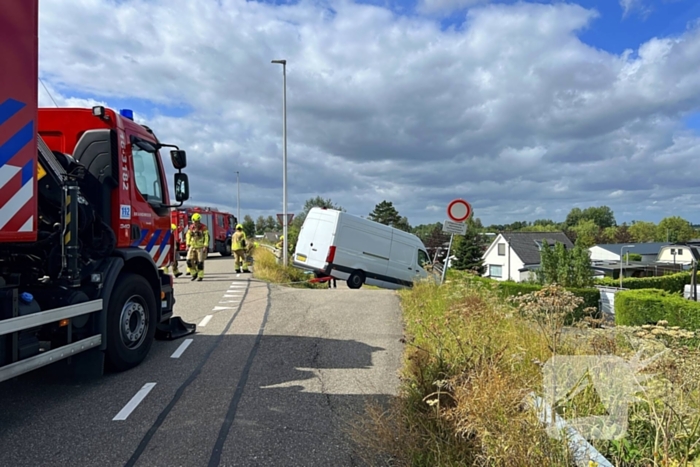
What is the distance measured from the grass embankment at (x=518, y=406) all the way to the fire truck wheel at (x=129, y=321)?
9.52ft

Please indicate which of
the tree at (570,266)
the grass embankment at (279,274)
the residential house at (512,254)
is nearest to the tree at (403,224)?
the residential house at (512,254)

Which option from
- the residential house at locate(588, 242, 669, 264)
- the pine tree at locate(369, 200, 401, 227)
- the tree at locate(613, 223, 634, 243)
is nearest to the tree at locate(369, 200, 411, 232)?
the pine tree at locate(369, 200, 401, 227)

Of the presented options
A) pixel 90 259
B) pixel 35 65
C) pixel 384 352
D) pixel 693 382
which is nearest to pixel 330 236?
pixel 384 352

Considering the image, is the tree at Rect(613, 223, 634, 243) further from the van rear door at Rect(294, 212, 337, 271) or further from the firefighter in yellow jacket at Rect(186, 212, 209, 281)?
the firefighter in yellow jacket at Rect(186, 212, 209, 281)

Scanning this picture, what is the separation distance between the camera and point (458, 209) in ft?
32.7

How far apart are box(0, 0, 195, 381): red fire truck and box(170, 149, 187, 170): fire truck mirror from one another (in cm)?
1

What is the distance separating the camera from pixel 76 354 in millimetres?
4457

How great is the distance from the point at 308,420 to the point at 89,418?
6.04 feet

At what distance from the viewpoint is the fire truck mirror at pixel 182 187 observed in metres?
6.55

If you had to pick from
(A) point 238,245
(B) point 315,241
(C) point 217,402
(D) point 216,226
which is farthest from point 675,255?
(C) point 217,402

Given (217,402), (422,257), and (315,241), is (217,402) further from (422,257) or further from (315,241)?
(422,257)

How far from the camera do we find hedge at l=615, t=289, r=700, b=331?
14.1 m

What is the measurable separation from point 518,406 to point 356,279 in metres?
13.7

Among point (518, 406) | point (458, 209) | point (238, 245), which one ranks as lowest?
point (518, 406)
